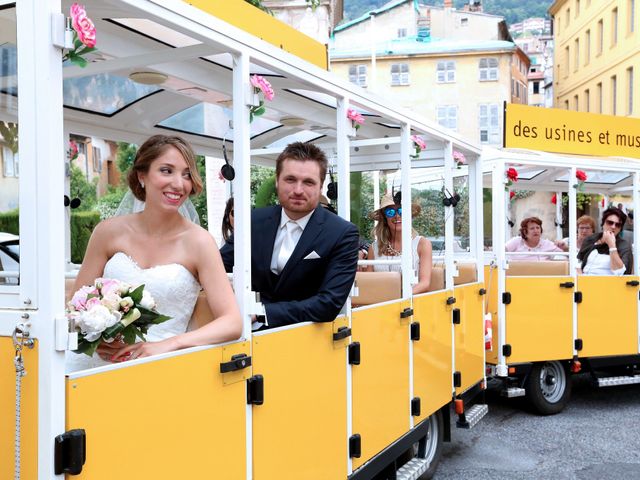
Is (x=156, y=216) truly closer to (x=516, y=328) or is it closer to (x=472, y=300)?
(x=472, y=300)

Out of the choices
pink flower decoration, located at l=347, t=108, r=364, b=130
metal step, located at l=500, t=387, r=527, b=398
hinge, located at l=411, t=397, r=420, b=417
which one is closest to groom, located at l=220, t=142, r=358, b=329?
pink flower decoration, located at l=347, t=108, r=364, b=130

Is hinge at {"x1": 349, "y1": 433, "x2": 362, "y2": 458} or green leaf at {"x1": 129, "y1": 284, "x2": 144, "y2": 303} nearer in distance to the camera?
green leaf at {"x1": 129, "y1": 284, "x2": 144, "y2": 303}

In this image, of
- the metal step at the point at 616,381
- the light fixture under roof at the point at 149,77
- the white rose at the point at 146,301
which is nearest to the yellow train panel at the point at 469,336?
the metal step at the point at 616,381

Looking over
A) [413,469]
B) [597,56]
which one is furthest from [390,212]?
[597,56]

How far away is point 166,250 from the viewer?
2.91 meters

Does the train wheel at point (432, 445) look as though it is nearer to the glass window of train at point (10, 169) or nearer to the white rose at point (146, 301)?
the white rose at point (146, 301)

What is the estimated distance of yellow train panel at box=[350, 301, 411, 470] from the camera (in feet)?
12.8

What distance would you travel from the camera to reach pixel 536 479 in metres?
5.42

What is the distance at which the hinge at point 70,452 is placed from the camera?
1959 mm

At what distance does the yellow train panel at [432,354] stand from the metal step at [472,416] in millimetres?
285

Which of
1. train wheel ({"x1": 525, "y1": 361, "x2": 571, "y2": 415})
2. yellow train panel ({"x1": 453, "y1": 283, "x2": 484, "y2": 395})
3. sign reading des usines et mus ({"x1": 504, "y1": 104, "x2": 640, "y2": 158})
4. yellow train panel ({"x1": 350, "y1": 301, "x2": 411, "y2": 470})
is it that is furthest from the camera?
sign reading des usines et mus ({"x1": 504, "y1": 104, "x2": 640, "y2": 158})

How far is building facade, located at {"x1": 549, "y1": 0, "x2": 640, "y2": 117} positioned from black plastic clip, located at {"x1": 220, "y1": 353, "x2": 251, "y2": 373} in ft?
98.5

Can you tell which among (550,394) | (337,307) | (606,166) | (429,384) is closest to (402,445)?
(429,384)

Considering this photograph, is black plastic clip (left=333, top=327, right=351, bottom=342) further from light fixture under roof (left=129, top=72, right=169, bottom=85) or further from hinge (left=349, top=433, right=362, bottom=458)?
light fixture under roof (left=129, top=72, right=169, bottom=85)
